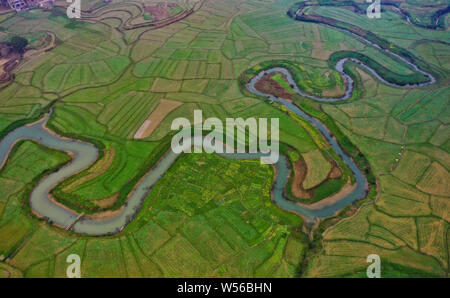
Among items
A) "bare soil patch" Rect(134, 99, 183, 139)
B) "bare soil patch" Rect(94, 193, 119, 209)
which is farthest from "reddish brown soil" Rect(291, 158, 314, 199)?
"bare soil patch" Rect(134, 99, 183, 139)

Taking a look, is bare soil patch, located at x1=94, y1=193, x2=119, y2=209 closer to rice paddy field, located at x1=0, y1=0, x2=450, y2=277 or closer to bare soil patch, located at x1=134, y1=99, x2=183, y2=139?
rice paddy field, located at x1=0, y1=0, x2=450, y2=277

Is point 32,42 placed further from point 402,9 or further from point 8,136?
point 402,9
